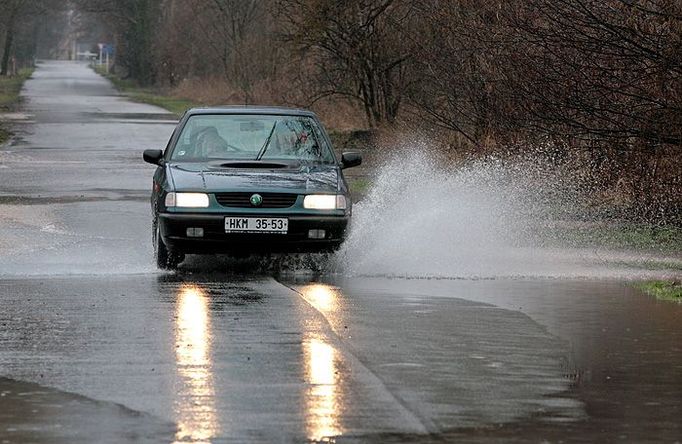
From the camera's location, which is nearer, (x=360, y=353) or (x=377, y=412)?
(x=377, y=412)

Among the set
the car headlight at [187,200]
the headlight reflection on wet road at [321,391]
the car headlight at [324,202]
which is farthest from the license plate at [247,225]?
the headlight reflection on wet road at [321,391]

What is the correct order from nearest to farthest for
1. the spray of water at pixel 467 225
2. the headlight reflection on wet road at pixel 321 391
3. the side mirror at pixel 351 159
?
the headlight reflection on wet road at pixel 321 391 < the spray of water at pixel 467 225 < the side mirror at pixel 351 159

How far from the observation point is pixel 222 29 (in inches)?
2665

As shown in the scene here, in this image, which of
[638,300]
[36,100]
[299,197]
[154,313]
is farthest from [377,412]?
[36,100]

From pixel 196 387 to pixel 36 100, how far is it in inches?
2285

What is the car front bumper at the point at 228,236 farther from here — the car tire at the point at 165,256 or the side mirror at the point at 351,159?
the side mirror at the point at 351,159

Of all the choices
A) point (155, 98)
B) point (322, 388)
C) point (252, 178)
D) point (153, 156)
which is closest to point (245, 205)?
point (252, 178)

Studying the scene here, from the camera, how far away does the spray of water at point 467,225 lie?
1456cm

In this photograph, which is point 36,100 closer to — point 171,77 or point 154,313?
point 171,77

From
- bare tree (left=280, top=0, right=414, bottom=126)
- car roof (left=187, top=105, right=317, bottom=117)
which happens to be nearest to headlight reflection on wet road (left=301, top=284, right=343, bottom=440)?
car roof (left=187, top=105, right=317, bottom=117)

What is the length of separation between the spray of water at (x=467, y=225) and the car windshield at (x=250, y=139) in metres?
0.96

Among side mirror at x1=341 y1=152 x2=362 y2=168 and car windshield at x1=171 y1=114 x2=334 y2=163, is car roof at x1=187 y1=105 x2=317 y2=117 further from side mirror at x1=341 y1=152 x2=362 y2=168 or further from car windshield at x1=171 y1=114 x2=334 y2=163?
side mirror at x1=341 y1=152 x2=362 y2=168

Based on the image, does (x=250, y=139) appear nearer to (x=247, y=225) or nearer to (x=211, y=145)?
(x=211, y=145)

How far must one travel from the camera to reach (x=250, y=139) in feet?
50.4
